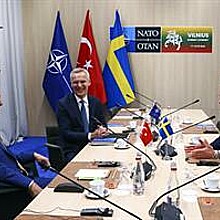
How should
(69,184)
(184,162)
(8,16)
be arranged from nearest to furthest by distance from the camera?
(69,184), (184,162), (8,16)

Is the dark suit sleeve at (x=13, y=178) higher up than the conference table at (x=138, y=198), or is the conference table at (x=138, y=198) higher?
the conference table at (x=138, y=198)

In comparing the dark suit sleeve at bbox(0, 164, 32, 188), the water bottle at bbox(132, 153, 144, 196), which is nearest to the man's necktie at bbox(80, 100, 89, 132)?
the dark suit sleeve at bbox(0, 164, 32, 188)

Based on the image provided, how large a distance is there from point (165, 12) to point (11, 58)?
238 centimetres

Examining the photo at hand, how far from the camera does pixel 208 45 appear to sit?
6617 mm

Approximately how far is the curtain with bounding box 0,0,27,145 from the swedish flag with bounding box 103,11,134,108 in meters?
1.32

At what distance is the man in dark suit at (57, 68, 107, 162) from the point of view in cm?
400

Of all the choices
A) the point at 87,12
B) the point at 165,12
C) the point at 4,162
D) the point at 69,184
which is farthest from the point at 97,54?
the point at 69,184

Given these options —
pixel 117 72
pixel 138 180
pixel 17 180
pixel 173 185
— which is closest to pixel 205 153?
pixel 173 185

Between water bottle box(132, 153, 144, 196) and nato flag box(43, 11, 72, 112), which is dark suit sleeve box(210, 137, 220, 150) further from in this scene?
nato flag box(43, 11, 72, 112)

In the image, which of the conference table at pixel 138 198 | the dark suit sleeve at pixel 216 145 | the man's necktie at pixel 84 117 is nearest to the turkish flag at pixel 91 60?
the man's necktie at pixel 84 117

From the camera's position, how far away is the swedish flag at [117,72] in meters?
6.61

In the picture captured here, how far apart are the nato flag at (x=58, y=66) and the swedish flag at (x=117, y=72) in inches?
23.6

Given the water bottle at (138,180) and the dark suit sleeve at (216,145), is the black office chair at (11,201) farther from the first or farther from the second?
the dark suit sleeve at (216,145)

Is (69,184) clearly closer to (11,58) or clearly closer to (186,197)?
(186,197)
